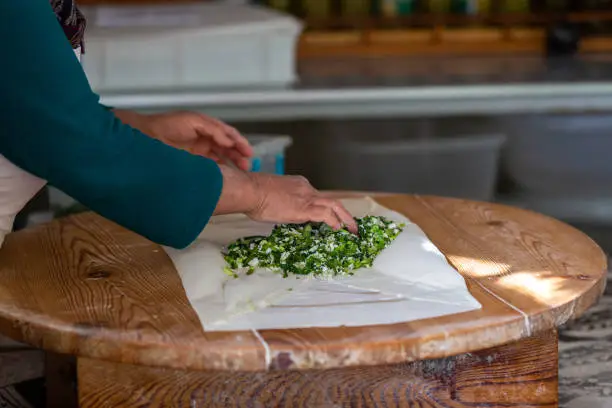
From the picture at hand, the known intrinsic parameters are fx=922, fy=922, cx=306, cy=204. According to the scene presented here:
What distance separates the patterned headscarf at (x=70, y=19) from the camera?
154 centimetres

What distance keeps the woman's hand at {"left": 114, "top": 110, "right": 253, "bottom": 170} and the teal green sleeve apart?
0.47 meters

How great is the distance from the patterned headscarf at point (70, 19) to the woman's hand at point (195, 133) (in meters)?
0.25

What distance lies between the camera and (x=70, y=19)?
62.4 inches

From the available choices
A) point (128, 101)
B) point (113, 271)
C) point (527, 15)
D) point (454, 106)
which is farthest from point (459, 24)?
point (113, 271)

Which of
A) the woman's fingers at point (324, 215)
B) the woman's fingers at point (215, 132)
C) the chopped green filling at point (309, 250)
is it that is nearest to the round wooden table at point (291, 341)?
the chopped green filling at point (309, 250)

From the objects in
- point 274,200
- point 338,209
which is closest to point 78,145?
point 274,200

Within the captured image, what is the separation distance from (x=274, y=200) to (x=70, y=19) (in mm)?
482

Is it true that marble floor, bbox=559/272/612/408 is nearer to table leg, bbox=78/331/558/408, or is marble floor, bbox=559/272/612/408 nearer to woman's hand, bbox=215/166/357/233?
table leg, bbox=78/331/558/408

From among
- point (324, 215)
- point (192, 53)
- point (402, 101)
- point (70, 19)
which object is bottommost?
point (402, 101)

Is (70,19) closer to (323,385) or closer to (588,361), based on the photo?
(323,385)

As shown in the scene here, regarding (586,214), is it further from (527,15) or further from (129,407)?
(129,407)

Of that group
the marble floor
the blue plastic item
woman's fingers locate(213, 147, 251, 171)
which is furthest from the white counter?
woman's fingers locate(213, 147, 251, 171)

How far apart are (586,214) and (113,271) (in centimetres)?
270

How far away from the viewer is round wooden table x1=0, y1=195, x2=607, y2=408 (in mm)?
1246
